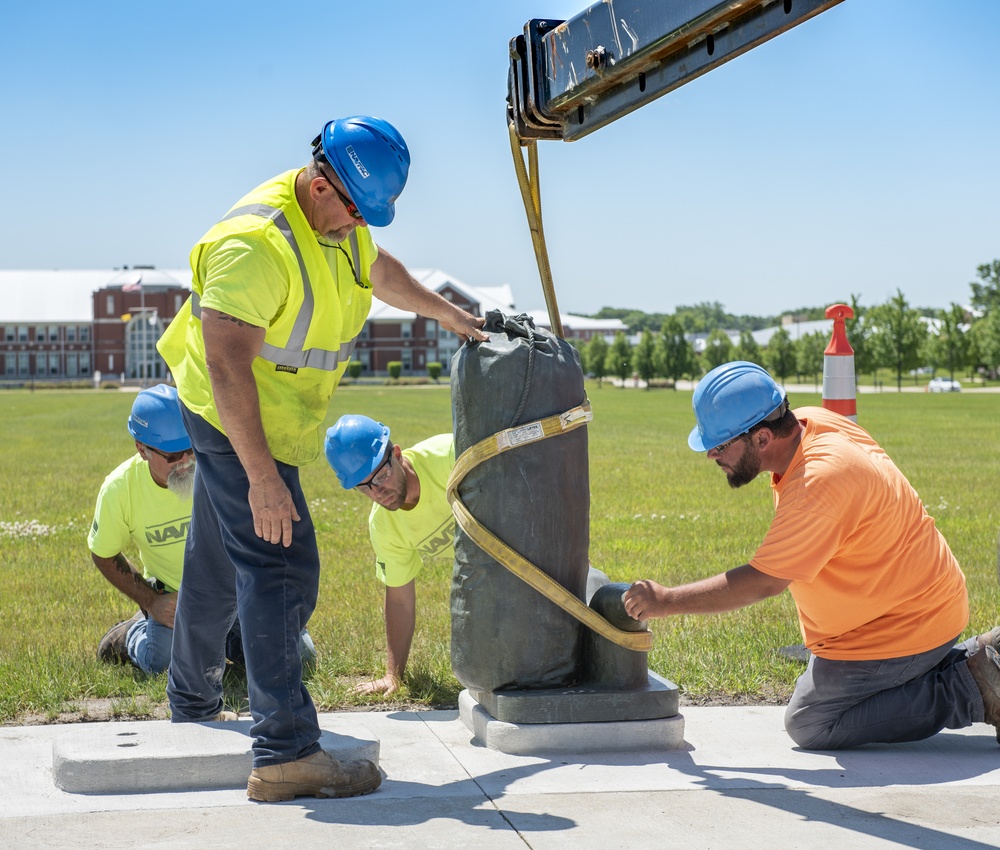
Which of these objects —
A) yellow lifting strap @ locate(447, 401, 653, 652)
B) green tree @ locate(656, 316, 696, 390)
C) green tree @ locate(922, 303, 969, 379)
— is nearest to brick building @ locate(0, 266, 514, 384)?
green tree @ locate(656, 316, 696, 390)

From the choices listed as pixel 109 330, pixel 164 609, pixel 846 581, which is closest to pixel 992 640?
pixel 846 581

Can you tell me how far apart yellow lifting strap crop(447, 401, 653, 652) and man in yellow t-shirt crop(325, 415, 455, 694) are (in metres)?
0.70

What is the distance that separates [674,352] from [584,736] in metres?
81.4

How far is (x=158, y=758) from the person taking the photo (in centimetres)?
384

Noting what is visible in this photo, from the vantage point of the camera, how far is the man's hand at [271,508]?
12.0ft

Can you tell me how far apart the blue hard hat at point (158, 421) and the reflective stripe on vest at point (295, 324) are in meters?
1.47

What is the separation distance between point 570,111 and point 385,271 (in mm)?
929

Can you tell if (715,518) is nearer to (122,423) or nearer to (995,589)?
(995,589)

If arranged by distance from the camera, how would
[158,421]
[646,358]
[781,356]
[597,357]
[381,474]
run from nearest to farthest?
[381,474] < [158,421] < [781,356] < [646,358] < [597,357]

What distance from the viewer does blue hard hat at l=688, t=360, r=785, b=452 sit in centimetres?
420

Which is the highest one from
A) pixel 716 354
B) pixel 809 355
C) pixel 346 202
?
pixel 716 354

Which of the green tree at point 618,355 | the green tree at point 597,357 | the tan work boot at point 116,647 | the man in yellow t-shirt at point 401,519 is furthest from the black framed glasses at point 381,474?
the green tree at point 597,357

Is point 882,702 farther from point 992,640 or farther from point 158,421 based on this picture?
point 158,421

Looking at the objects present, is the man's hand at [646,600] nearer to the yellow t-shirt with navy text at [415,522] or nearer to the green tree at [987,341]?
the yellow t-shirt with navy text at [415,522]
